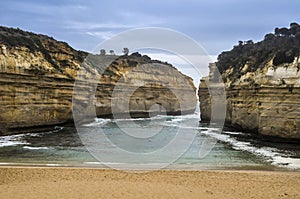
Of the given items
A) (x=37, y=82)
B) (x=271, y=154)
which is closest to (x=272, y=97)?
(x=271, y=154)

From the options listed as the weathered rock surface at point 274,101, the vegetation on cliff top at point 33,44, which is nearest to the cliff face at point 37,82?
the vegetation on cliff top at point 33,44

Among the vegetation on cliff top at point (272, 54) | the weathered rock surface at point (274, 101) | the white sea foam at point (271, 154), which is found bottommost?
the white sea foam at point (271, 154)

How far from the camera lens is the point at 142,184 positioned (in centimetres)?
966

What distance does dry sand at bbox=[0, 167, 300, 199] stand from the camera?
8523mm

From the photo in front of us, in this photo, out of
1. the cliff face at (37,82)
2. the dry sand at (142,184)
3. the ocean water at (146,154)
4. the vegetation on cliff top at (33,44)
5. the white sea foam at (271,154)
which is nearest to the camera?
the dry sand at (142,184)

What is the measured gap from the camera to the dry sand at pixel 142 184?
28.0 ft

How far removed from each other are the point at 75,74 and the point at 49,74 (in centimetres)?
493

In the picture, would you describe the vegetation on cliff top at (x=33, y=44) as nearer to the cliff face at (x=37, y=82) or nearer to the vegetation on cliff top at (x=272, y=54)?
the cliff face at (x=37, y=82)

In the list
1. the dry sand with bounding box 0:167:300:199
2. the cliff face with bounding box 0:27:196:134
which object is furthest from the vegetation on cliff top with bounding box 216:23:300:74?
the cliff face with bounding box 0:27:196:134

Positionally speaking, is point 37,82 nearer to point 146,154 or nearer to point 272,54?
point 146,154

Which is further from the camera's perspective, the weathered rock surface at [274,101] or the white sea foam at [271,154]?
the weathered rock surface at [274,101]

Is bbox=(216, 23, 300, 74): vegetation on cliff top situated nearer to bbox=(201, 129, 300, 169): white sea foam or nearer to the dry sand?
bbox=(201, 129, 300, 169): white sea foam

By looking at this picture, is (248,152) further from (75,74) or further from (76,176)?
(75,74)

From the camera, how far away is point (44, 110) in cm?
2612
